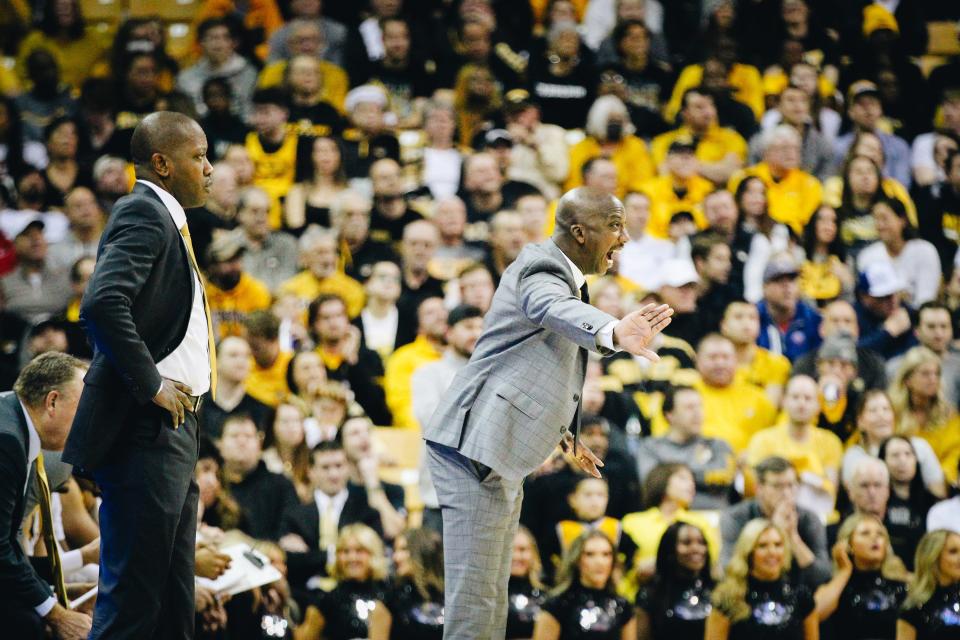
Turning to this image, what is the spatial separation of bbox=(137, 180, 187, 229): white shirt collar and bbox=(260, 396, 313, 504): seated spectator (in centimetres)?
274

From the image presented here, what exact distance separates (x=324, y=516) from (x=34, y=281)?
7.72 feet

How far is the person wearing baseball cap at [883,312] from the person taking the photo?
7.19 metres

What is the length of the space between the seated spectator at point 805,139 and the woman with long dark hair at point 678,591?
3.49m

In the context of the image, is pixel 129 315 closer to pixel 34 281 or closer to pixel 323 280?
pixel 323 280

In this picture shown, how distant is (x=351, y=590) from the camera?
549 cm

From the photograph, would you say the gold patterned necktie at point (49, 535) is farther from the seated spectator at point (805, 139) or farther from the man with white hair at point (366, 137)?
the seated spectator at point (805, 139)

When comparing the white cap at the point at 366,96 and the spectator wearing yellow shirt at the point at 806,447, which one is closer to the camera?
the spectator wearing yellow shirt at the point at 806,447

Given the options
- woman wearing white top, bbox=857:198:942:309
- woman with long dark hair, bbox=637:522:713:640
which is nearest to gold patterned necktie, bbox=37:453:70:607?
woman with long dark hair, bbox=637:522:713:640

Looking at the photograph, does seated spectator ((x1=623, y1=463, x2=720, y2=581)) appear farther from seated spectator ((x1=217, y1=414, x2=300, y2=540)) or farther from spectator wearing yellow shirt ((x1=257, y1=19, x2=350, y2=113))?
spectator wearing yellow shirt ((x1=257, y1=19, x2=350, y2=113))

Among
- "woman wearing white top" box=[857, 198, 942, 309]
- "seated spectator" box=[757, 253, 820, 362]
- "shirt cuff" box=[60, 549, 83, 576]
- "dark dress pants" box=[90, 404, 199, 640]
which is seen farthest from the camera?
"woman wearing white top" box=[857, 198, 942, 309]

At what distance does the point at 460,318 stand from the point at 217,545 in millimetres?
2171

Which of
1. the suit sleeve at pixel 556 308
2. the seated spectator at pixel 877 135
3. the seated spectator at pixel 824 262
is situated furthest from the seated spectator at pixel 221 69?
the suit sleeve at pixel 556 308

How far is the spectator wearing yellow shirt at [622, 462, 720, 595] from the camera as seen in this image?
18.9ft

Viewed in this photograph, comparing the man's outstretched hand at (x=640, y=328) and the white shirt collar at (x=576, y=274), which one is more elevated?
the man's outstretched hand at (x=640, y=328)
